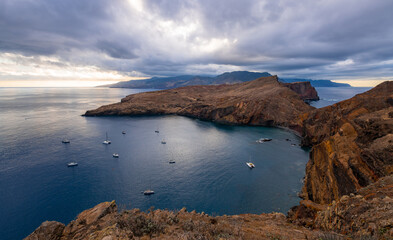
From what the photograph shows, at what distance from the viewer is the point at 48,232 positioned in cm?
1036

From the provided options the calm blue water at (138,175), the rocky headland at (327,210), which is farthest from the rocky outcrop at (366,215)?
the calm blue water at (138,175)

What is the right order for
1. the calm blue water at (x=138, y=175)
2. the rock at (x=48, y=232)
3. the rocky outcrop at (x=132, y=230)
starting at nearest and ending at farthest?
the rocky outcrop at (x=132, y=230)
the rock at (x=48, y=232)
the calm blue water at (x=138, y=175)

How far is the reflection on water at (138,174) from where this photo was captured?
108 ft

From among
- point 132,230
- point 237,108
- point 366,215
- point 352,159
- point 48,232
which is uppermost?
point 132,230

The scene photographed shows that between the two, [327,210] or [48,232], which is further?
[327,210]

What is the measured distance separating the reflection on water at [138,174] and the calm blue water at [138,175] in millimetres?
178

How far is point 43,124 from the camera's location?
88562 millimetres

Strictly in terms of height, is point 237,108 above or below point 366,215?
below

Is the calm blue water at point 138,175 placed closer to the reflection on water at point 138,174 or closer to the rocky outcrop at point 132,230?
the reflection on water at point 138,174

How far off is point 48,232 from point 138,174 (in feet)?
113

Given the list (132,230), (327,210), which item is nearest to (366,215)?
(327,210)

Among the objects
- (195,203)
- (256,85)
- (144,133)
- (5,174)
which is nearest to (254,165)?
(195,203)

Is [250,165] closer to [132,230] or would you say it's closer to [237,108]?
[132,230]

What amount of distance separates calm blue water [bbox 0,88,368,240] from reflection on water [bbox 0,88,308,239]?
0.18 metres
